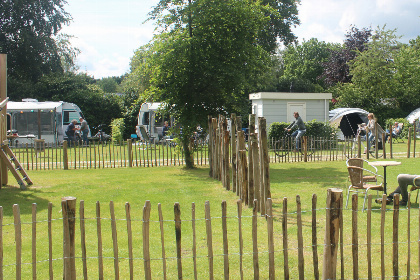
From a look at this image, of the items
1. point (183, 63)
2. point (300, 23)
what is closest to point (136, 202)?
point (183, 63)

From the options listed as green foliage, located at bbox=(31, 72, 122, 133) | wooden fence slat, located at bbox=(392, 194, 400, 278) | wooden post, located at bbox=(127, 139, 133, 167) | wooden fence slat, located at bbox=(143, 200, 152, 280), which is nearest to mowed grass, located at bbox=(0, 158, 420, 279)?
wooden fence slat, located at bbox=(392, 194, 400, 278)

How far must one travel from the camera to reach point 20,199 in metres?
10.2

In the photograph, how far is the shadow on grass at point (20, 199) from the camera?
9.05 metres

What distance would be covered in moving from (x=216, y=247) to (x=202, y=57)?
8791mm

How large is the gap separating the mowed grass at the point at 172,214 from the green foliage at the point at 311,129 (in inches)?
230

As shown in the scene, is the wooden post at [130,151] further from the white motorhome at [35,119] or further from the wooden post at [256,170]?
the white motorhome at [35,119]

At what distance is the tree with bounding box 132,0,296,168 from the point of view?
13.8 m

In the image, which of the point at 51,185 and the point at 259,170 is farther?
the point at 51,185

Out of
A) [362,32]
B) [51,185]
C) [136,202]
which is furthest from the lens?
[362,32]

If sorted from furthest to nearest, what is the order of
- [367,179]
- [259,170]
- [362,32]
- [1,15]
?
[362,32] → [1,15] → [367,179] → [259,170]

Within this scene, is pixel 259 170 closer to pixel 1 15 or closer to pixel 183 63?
pixel 183 63

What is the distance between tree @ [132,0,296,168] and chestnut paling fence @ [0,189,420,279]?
667cm

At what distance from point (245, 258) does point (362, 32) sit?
41.2 m

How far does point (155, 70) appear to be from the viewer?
14258 millimetres
